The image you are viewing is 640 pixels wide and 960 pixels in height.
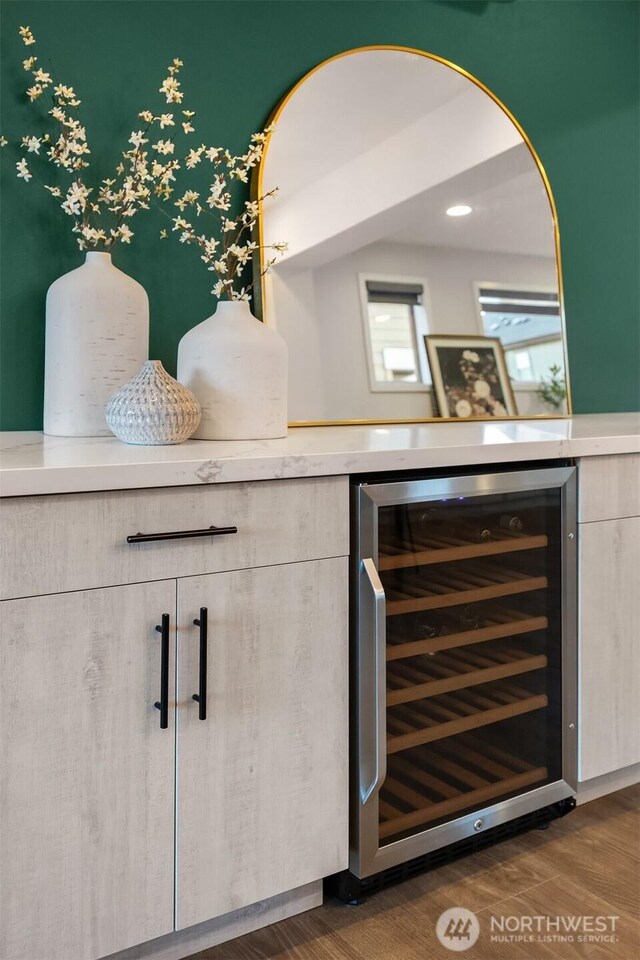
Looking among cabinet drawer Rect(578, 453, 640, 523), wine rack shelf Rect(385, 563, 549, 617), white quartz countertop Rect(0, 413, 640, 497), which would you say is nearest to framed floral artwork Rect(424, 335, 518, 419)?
white quartz countertop Rect(0, 413, 640, 497)

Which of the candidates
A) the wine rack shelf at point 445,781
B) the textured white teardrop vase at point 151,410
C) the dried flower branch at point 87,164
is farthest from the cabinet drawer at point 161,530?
the dried flower branch at point 87,164

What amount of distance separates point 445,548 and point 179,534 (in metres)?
0.59

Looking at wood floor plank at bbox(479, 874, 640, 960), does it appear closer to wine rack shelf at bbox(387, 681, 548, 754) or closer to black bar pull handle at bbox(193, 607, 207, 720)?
wine rack shelf at bbox(387, 681, 548, 754)

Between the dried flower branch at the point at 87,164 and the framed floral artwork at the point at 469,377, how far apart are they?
0.87 metres

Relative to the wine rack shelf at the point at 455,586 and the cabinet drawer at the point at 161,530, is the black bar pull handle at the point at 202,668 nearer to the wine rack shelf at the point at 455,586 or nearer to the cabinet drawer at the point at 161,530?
the cabinet drawer at the point at 161,530

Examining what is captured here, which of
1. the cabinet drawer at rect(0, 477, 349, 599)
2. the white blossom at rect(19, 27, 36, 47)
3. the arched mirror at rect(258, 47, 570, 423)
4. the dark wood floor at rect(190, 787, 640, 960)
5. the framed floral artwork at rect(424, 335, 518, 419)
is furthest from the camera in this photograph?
the framed floral artwork at rect(424, 335, 518, 419)

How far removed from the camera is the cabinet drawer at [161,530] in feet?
3.82

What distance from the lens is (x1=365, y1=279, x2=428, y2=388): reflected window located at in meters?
2.19

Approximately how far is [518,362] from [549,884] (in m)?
1.47

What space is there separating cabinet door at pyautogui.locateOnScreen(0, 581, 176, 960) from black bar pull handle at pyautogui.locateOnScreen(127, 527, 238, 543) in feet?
0.26

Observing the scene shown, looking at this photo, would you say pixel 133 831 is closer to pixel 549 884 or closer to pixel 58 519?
pixel 58 519

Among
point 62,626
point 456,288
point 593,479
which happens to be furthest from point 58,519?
point 456,288

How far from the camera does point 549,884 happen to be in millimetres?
1617

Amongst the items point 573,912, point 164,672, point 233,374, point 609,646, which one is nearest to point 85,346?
point 233,374
